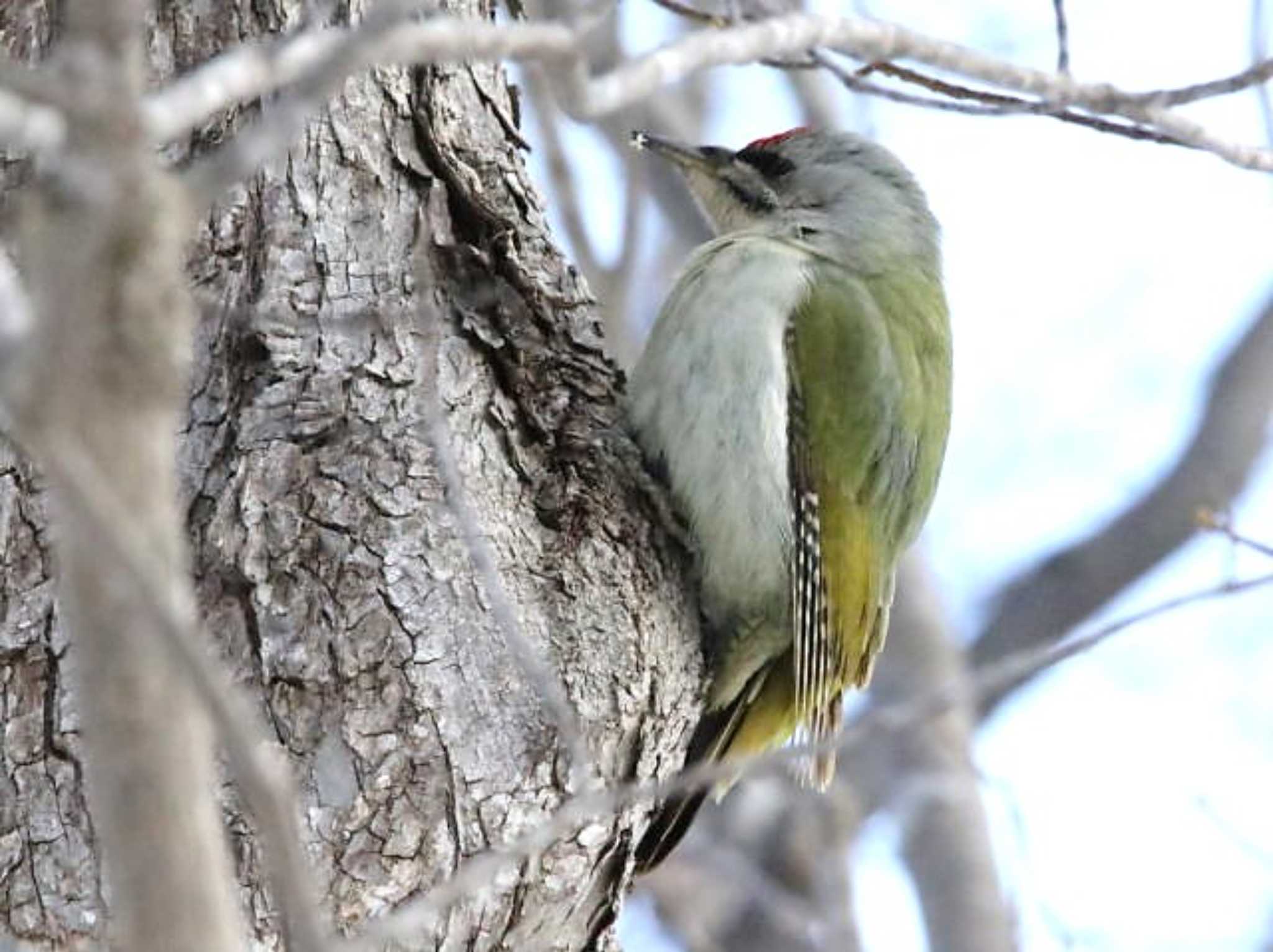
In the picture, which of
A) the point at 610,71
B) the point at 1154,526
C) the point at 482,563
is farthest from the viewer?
the point at 1154,526

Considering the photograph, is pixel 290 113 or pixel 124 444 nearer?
pixel 124 444

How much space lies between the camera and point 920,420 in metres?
4.50

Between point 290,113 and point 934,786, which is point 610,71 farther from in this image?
point 934,786

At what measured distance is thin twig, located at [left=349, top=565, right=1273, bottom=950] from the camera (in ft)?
7.20

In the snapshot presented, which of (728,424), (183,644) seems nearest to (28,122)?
(183,644)

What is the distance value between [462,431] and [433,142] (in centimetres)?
61

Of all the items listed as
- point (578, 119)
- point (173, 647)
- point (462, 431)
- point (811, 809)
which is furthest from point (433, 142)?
point (811, 809)

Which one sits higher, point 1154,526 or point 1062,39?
point 1062,39

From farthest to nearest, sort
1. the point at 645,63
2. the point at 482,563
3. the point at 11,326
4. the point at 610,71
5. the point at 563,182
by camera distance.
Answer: the point at 563,182 < the point at 482,563 < the point at 610,71 < the point at 645,63 < the point at 11,326

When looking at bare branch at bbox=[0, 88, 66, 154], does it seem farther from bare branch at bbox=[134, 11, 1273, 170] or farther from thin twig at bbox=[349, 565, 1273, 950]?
thin twig at bbox=[349, 565, 1273, 950]

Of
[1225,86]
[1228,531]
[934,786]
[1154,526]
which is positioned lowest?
[934,786]

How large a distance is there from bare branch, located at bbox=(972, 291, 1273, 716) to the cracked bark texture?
3977 millimetres

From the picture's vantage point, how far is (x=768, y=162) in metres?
4.89

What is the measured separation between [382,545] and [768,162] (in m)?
1.88
